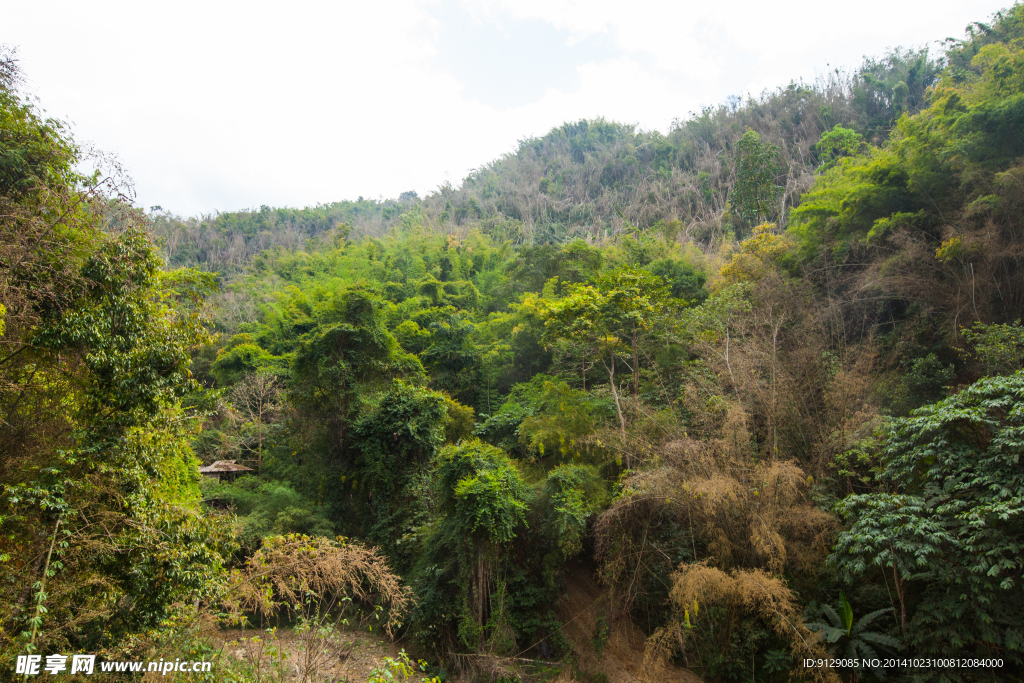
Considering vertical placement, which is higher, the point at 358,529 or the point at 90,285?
the point at 90,285

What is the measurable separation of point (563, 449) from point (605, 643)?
11.0 feet

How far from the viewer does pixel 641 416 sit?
933cm

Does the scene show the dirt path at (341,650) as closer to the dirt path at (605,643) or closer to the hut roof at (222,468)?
the dirt path at (605,643)

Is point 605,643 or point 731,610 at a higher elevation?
point 731,610

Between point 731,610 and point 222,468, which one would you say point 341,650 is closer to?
point 731,610

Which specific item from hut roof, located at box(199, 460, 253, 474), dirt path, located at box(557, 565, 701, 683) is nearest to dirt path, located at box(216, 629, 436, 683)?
dirt path, located at box(557, 565, 701, 683)

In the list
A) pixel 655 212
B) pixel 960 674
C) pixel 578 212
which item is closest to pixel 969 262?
pixel 960 674

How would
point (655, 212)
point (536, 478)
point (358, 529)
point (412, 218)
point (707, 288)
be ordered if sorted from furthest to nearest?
point (412, 218), point (655, 212), point (707, 288), point (358, 529), point (536, 478)

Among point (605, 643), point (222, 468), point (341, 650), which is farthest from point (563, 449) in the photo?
point (222, 468)

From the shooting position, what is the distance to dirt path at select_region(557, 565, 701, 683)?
311 inches

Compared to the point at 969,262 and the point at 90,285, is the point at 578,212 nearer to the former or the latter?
the point at 969,262

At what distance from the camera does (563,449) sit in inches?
376

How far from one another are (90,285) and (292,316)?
33.6 feet

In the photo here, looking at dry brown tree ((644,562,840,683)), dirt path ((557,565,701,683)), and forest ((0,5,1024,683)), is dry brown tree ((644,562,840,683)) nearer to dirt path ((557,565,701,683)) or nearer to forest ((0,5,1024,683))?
forest ((0,5,1024,683))
